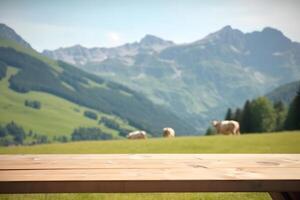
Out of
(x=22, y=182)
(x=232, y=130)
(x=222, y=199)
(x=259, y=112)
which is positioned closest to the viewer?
(x=22, y=182)

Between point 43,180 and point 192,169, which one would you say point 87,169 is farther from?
point 192,169

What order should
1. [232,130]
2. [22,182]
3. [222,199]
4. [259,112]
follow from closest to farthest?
[22,182], [222,199], [232,130], [259,112]

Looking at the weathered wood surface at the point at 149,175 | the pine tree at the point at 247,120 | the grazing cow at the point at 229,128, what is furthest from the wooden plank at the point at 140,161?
the pine tree at the point at 247,120

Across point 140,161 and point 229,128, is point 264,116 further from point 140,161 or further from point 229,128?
point 140,161

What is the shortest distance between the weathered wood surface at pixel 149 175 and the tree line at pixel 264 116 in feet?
207

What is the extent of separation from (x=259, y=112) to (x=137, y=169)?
80.0 metres

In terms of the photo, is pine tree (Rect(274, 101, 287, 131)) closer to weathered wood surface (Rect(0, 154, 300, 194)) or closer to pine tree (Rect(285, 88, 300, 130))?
pine tree (Rect(285, 88, 300, 130))

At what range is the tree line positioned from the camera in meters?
64.6

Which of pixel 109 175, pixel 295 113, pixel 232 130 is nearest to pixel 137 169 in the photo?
pixel 109 175

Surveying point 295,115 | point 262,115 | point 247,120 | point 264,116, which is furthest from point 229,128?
point 264,116

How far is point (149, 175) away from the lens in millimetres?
2352

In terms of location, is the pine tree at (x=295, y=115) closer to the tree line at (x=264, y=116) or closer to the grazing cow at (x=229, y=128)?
the tree line at (x=264, y=116)

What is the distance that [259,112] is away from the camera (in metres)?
79.6

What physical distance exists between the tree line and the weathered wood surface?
63.0m
